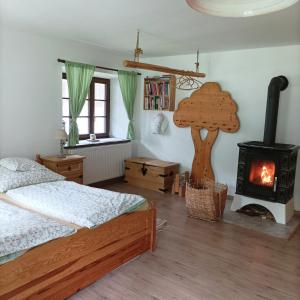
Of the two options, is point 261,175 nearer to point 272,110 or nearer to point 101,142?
point 272,110

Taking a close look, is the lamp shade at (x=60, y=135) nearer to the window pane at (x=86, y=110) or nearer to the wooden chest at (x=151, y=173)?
the window pane at (x=86, y=110)

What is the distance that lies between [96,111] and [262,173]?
308cm

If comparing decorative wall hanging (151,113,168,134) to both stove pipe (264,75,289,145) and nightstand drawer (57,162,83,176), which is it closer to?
nightstand drawer (57,162,83,176)

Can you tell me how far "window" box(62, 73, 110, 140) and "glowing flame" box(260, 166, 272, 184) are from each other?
300 cm

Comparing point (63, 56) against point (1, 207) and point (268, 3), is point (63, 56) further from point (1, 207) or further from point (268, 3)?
point (268, 3)

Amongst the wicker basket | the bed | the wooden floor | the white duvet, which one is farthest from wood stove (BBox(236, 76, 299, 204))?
the white duvet

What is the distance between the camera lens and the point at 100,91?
5633 mm

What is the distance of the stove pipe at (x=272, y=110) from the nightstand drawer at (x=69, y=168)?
257cm

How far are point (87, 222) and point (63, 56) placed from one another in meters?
2.93

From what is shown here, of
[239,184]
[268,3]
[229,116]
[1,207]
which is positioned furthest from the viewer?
[229,116]

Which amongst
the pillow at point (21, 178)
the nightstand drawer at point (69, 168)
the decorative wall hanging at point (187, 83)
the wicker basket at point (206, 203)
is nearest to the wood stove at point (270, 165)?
the wicker basket at point (206, 203)

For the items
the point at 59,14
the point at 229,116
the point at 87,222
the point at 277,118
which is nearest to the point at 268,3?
the point at 87,222

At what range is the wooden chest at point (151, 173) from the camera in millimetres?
5141

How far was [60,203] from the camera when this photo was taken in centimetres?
270
